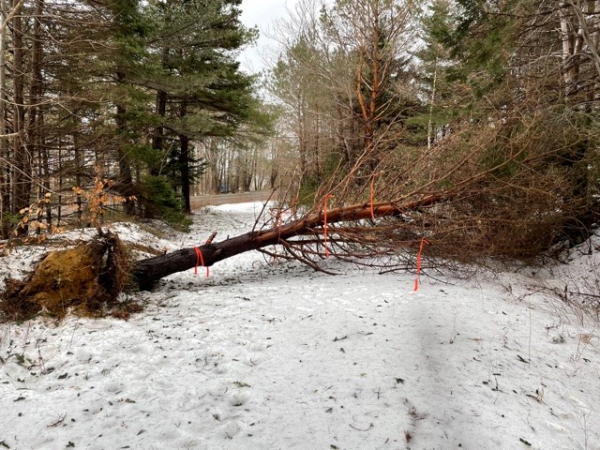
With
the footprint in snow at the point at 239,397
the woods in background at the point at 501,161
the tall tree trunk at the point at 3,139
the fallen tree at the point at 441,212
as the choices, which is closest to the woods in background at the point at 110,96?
the tall tree trunk at the point at 3,139

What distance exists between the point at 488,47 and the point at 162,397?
6702 mm

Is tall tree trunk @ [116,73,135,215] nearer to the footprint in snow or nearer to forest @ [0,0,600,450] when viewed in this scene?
forest @ [0,0,600,450]

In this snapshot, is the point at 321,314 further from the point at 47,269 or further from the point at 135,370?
the point at 47,269

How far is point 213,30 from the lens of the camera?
11891mm

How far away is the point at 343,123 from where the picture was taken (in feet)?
45.7

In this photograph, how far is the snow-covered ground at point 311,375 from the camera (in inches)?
85.0

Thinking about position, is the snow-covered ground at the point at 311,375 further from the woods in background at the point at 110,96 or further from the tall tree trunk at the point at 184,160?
the tall tree trunk at the point at 184,160

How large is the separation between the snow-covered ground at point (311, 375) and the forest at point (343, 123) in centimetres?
143

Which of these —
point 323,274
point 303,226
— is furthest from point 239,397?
point 323,274

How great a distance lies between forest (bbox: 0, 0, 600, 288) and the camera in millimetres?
5383

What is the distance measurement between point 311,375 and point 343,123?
12.6 meters

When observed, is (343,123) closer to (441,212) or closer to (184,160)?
(184,160)

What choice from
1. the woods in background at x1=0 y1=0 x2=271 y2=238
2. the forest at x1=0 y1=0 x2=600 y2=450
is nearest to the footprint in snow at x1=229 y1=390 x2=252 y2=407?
the forest at x1=0 y1=0 x2=600 y2=450

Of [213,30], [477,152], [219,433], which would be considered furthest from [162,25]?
[219,433]
